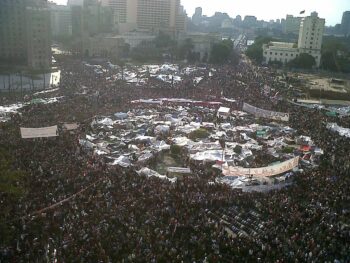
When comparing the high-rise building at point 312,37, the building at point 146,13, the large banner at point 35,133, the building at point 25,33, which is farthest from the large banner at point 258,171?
the building at point 146,13

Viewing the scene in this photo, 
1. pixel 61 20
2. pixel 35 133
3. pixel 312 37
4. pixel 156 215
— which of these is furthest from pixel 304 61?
pixel 61 20

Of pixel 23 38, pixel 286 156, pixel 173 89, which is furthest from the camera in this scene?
pixel 23 38

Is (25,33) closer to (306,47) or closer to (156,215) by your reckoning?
(306,47)

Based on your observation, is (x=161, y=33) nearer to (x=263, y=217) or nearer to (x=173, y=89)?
(x=173, y=89)

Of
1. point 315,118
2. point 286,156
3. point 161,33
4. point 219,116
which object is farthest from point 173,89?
point 161,33

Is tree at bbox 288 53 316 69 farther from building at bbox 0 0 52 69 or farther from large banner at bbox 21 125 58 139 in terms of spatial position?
large banner at bbox 21 125 58 139

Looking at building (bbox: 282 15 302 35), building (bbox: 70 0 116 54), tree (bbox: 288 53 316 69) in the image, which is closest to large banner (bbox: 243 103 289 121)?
tree (bbox: 288 53 316 69)

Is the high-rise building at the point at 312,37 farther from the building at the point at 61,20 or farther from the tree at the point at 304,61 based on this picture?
the building at the point at 61,20
